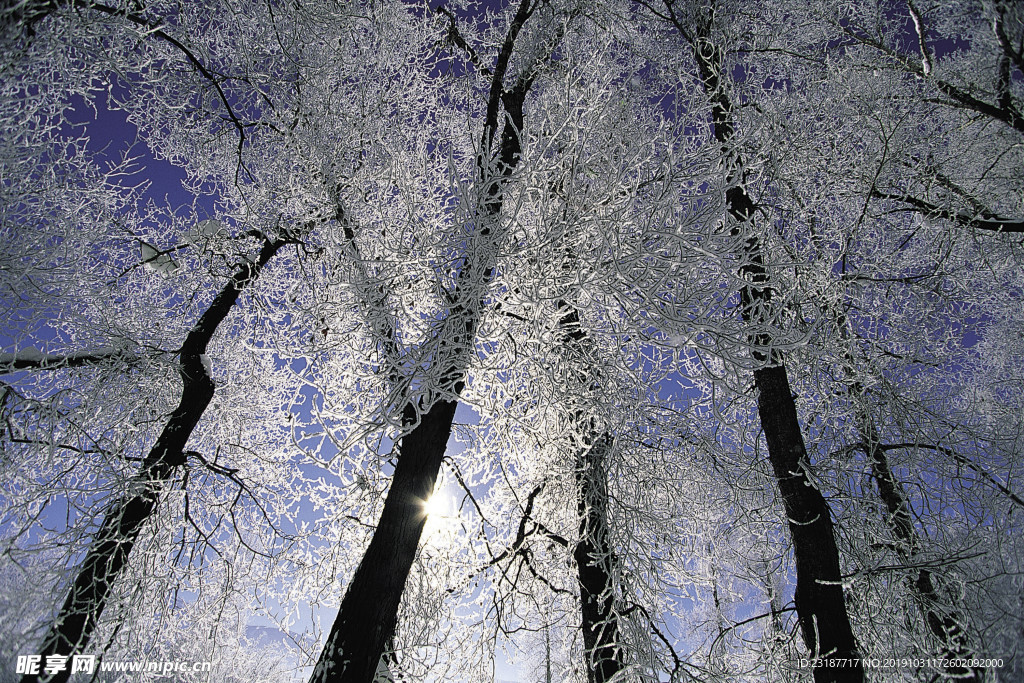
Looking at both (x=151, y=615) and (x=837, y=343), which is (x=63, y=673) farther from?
(x=837, y=343)

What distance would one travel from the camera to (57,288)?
3.73 metres

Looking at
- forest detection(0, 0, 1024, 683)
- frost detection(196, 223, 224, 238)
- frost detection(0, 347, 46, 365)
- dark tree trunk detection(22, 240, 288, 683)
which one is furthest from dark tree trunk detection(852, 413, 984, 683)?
frost detection(0, 347, 46, 365)

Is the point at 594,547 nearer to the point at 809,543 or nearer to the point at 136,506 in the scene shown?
the point at 809,543

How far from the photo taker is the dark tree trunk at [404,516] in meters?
2.22

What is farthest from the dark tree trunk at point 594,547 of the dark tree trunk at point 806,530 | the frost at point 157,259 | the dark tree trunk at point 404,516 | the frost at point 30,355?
the frost at point 30,355

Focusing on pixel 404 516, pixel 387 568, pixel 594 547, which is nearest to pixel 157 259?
pixel 404 516

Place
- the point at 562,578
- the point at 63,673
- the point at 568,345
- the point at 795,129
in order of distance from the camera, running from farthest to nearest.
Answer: the point at 562,578 → the point at 795,129 → the point at 568,345 → the point at 63,673

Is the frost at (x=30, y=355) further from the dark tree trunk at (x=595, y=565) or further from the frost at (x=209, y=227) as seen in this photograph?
the dark tree trunk at (x=595, y=565)

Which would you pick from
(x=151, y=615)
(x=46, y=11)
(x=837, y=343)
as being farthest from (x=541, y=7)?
(x=151, y=615)

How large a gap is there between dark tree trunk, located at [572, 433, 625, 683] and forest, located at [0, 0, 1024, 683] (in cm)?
5

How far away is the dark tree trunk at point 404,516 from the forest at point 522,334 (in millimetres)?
20

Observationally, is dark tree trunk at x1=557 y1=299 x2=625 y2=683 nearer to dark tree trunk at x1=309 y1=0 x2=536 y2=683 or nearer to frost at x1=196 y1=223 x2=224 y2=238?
dark tree trunk at x1=309 y1=0 x2=536 y2=683

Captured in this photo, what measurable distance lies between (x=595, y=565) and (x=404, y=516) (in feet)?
5.72

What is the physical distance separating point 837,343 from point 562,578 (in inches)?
143
